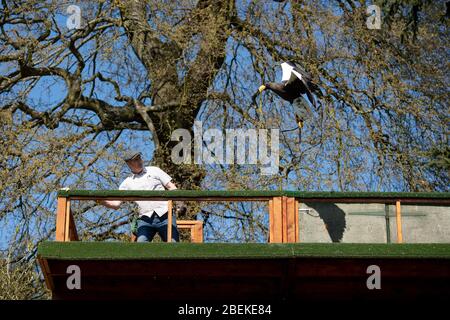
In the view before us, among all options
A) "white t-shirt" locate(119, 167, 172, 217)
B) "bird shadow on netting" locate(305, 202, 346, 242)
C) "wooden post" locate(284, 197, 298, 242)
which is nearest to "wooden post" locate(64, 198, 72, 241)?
"white t-shirt" locate(119, 167, 172, 217)

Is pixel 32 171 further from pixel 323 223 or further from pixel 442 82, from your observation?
pixel 323 223

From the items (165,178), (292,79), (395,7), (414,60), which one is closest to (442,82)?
(414,60)

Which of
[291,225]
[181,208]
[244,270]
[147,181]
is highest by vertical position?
[181,208]

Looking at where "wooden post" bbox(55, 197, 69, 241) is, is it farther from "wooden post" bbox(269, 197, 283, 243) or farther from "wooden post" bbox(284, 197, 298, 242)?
"wooden post" bbox(284, 197, 298, 242)

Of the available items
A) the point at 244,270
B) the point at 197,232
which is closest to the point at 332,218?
the point at 244,270

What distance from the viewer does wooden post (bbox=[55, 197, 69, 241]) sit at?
10984mm

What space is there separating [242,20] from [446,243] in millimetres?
10561

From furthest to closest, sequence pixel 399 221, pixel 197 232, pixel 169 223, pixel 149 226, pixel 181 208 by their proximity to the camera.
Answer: pixel 181 208, pixel 197 232, pixel 149 226, pixel 169 223, pixel 399 221

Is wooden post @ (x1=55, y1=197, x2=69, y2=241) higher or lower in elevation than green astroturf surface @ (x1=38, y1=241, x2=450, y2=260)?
higher

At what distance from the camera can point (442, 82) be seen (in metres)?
20.5

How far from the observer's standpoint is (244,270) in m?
10.8

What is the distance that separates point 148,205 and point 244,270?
1.56 meters

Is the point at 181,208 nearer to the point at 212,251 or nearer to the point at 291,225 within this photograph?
the point at 291,225

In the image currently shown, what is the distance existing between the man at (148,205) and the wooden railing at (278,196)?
1.32ft
